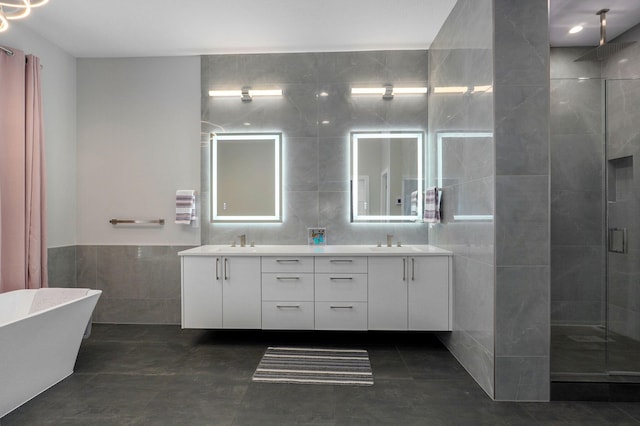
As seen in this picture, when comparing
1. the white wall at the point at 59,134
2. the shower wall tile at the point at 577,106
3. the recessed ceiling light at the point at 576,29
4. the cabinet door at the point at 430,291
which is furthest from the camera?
the white wall at the point at 59,134

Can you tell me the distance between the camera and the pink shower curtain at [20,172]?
9.32 feet

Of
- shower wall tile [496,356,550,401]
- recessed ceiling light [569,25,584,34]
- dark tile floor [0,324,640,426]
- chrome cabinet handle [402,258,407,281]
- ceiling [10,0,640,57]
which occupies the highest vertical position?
ceiling [10,0,640,57]

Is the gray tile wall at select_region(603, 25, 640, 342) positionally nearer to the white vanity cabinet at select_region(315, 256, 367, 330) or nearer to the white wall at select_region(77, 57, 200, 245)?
the white vanity cabinet at select_region(315, 256, 367, 330)

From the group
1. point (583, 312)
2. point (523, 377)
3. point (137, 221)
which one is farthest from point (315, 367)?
point (137, 221)

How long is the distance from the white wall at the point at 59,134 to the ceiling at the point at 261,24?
155 mm

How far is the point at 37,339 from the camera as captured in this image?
2.18 metres

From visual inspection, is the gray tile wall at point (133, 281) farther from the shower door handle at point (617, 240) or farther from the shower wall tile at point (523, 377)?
the shower door handle at point (617, 240)

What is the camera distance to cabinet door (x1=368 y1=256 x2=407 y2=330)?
2.99m

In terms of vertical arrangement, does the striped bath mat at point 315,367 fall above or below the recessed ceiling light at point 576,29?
below

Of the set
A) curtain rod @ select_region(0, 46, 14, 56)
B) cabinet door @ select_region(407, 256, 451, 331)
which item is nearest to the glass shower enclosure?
cabinet door @ select_region(407, 256, 451, 331)

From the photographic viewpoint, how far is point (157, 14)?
2.96 m

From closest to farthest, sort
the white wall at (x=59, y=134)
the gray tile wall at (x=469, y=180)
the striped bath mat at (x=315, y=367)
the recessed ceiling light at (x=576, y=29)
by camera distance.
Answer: the gray tile wall at (x=469, y=180)
the striped bath mat at (x=315, y=367)
the recessed ceiling light at (x=576, y=29)
the white wall at (x=59, y=134)

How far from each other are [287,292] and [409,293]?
3.50 feet

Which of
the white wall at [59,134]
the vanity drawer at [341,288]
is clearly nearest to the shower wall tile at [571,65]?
the vanity drawer at [341,288]
